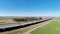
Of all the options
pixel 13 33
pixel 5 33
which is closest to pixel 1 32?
pixel 5 33

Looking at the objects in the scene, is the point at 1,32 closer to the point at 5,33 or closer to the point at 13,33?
the point at 5,33

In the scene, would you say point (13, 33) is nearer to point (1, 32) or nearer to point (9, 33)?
point (9, 33)

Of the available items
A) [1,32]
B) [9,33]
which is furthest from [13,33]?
[1,32]
